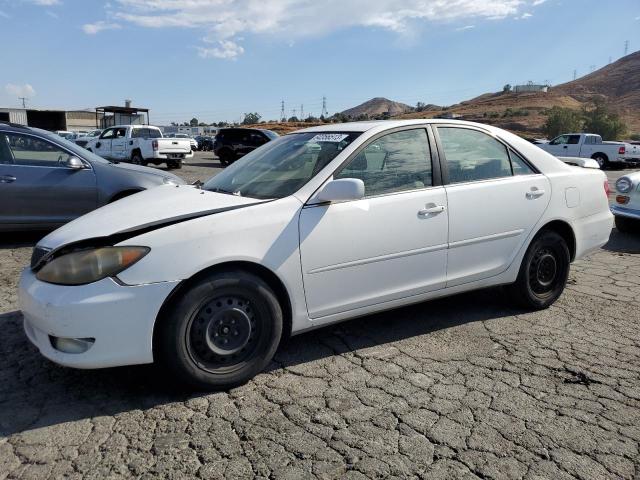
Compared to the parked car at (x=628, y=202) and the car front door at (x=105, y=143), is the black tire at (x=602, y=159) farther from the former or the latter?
the car front door at (x=105, y=143)

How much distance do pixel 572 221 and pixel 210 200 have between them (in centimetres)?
299

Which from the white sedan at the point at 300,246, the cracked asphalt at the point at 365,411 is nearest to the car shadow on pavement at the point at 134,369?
the cracked asphalt at the point at 365,411

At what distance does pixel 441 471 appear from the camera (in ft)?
7.65

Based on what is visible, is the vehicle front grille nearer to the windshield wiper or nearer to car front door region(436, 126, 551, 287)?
the windshield wiper

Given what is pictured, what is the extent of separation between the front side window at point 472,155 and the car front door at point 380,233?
191 millimetres

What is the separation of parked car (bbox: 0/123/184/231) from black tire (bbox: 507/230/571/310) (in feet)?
15.8

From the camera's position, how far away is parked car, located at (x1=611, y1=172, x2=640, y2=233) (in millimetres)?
7516

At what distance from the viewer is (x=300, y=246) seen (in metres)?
3.12

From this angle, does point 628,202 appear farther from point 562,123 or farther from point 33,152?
point 562,123

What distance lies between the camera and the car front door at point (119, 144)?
20.8 metres

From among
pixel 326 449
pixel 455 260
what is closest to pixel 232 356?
pixel 326 449

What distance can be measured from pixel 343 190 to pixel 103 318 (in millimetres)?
1493

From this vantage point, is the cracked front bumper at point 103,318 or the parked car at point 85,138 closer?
the cracked front bumper at point 103,318

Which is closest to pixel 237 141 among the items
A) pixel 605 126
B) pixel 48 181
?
pixel 48 181
